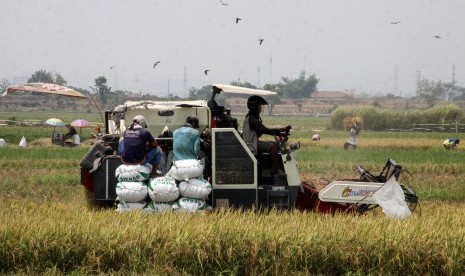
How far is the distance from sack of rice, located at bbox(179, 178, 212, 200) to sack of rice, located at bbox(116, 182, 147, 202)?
0.54 meters

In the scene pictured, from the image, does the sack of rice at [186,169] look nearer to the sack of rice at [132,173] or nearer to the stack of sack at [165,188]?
the stack of sack at [165,188]

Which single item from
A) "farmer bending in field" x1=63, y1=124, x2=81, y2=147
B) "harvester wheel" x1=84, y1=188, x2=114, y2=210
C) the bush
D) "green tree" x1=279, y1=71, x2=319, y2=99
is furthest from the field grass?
"green tree" x1=279, y1=71, x2=319, y2=99

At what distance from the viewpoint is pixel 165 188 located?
35.7 feet

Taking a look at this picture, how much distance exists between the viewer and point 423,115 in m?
65.8

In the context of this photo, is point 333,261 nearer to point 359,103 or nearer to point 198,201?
point 198,201

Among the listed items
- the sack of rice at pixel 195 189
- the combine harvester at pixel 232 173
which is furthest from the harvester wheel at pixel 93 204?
the sack of rice at pixel 195 189

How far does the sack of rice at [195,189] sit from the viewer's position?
10.9 metres

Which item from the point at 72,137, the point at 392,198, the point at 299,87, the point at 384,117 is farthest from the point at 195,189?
the point at 299,87

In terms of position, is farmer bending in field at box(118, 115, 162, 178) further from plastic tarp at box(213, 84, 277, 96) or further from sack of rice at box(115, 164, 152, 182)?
plastic tarp at box(213, 84, 277, 96)

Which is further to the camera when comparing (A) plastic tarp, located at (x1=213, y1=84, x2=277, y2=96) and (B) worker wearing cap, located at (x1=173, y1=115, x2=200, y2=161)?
(A) plastic tarp, located at (x1=213, y1=84, x2=277, y2=96)

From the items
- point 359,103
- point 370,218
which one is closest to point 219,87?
point 370,218

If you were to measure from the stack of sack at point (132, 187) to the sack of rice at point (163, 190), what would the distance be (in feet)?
0.47

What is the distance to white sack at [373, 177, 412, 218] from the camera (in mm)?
11219

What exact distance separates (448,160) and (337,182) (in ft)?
59.8
